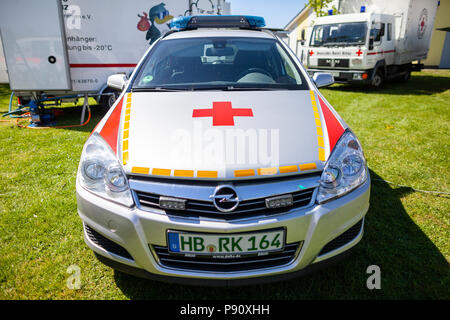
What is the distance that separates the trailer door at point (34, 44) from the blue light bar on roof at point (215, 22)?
11.1 ft

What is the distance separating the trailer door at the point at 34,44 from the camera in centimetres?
521

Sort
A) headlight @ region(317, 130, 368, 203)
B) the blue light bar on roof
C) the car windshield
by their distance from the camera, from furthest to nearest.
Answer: the blue light bar on roof
the car windshield
headlight @ region(317, 130, 368, 203)

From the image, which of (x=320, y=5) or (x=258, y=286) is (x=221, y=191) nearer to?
(x=258, y=286)

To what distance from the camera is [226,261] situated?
1489 mm

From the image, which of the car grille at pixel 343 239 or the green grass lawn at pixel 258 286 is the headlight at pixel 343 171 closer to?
the car grille at pixel 343 239

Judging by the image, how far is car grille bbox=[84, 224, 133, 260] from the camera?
156 cm

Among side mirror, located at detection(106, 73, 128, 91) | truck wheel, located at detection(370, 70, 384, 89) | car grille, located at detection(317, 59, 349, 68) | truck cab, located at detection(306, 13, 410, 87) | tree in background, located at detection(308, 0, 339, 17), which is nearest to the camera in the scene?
side mirror, located at detection(106, 73, 128, 91)

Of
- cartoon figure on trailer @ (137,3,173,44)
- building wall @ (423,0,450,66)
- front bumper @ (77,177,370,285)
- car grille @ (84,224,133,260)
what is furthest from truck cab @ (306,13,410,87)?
building wall @ (423,0,450,66)

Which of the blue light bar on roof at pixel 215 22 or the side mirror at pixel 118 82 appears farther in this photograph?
the blue light bar on roof at pixel 215 22

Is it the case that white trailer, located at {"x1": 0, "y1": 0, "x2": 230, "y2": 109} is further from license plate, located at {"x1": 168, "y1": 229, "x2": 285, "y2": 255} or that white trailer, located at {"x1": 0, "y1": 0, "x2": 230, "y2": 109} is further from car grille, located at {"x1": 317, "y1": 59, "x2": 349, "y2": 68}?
license plate, located at {"x1": 168, "y1": 229, "x2": 285, "y2": 255}

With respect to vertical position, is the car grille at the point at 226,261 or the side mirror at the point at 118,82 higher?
the side mirror at the point at 118,82

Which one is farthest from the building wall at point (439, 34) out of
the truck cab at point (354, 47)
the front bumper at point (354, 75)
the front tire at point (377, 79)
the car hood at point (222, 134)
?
the car hood at point (222, 134)

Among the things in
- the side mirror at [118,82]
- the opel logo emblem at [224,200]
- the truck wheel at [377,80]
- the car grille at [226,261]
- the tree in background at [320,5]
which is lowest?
the truck wheel at [377,80]

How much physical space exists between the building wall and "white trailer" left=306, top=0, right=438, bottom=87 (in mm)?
7797
